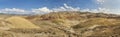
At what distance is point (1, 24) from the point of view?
68312mm

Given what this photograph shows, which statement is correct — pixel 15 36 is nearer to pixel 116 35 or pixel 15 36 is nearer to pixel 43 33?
pixel 43 33

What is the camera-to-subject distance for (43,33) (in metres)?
49.8

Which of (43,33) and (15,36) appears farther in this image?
(43,33)

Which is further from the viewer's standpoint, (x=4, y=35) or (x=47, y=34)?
(x=47, y=34)

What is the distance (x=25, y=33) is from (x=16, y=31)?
Result: 5.94ft

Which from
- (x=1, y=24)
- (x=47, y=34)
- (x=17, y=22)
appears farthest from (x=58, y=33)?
(x=17, y=22)

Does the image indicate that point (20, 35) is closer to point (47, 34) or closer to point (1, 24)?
point (47, 34)

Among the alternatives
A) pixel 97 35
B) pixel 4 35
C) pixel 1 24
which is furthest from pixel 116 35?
pixel 1 24

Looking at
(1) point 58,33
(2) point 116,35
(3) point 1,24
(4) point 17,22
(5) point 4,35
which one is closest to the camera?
(5) point 4,35

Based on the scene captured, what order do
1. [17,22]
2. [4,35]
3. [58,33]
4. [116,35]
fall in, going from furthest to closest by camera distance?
1. [17,22]
2. [58,33]
3. [116,35]
4. [4,35]

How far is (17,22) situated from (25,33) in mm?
29126

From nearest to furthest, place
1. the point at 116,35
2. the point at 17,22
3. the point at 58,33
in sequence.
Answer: the point at 116,35
the point at 58,33
the point at 17,22

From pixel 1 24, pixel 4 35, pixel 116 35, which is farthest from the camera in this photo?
pixel 1 24

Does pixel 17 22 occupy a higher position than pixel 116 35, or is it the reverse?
pixel 17 22
